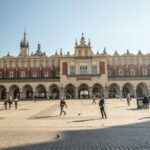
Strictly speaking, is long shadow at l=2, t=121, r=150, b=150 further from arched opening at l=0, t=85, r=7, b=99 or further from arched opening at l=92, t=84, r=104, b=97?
arched opening at l=0, t=85, r=7, b=99

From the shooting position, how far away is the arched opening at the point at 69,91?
67938 mm

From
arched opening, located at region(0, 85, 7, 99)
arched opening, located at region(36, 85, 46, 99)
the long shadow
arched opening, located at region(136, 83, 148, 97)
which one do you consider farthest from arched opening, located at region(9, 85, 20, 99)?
the long shadow

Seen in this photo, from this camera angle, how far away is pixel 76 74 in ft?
217

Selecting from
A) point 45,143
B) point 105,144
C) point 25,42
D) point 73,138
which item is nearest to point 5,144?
point 45,143

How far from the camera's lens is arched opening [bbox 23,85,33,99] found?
223ft

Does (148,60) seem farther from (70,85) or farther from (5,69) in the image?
(5,69)

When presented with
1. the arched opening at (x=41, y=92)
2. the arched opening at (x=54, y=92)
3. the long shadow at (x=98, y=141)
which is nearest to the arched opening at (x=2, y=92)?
the arched opening at (x=41, y=92)

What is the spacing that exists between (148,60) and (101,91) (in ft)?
51.2

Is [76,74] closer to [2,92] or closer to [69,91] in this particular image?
[69,91]

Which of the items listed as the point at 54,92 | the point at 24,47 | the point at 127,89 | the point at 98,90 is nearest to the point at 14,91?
the point at 54,92

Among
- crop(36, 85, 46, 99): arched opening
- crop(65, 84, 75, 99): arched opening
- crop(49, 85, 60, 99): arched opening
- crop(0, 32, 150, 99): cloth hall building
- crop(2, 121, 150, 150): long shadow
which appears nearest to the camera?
crop(2, 121, 150, 150): long shadow

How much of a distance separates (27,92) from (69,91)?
37.5 feet

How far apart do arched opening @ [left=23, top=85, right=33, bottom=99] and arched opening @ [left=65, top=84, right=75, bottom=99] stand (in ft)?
32.1

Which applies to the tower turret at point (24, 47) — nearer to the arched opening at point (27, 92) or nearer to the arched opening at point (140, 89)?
the arched opening at point (27, 92)
